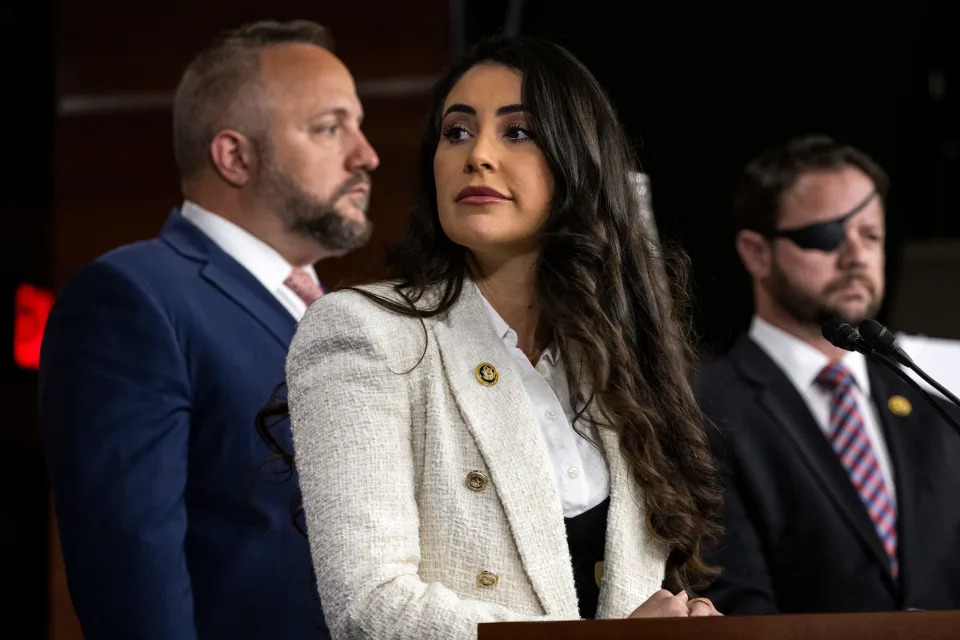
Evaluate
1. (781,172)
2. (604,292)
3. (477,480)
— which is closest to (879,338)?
(604,292)

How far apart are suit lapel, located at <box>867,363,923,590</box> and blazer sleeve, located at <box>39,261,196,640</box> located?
5.18ft

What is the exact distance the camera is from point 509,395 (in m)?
2.00

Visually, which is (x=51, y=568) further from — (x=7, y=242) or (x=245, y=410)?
(x=245, y=410)

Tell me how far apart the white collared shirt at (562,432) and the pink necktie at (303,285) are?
1100mm

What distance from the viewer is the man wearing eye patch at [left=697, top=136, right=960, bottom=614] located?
3156mm

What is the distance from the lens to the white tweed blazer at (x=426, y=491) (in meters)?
1.82

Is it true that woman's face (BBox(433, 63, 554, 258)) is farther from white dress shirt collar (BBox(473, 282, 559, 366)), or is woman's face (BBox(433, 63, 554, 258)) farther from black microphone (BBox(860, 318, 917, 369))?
black microphone (BBox(860, 318, 917, 369))

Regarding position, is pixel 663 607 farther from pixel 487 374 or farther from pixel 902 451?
pixel 902 451

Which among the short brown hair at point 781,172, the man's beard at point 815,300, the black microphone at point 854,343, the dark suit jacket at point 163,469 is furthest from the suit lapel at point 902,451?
the dark suit jacket at point 163,469

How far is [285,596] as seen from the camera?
8.82 feet

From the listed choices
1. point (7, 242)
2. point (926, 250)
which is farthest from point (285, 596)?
point (926, 250)

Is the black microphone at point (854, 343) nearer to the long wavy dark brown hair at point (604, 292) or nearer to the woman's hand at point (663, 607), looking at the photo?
the long wavy dark brown hair at point (604, 292)

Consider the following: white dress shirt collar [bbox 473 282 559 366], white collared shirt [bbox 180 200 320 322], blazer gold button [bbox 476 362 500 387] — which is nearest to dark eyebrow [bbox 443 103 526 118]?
white dress shirt collar [bbox 473 282 559 366]

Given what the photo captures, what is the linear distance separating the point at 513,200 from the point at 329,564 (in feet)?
1.91
